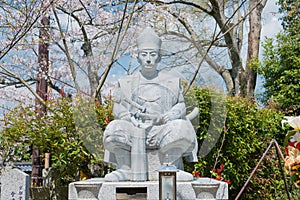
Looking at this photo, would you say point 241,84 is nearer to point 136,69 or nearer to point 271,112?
point 271,112

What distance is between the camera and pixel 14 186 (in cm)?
475

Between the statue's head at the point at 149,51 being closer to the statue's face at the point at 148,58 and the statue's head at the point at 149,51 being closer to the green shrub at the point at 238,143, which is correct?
the statue's face at the point at 148,58

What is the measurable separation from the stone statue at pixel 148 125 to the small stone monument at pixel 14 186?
1.15 meters

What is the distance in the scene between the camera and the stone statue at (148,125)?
4117mm

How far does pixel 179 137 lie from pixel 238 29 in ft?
22.3

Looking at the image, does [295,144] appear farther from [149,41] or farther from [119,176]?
[149,41]

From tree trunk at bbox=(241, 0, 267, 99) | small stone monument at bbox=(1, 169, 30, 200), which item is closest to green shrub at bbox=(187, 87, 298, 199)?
small stone monument at bbox=(1, 169, 30, 200)

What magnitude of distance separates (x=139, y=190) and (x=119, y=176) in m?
0.33

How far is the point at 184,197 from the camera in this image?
3777 millimetres

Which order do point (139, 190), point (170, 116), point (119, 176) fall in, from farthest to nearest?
point (170, 116)
point (119, 176)
point (139, 190)

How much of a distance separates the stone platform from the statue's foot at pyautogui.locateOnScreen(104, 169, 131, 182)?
0.34 ft

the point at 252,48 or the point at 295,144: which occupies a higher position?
the point at 252,48

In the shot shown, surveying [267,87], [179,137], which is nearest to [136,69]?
[179,137]

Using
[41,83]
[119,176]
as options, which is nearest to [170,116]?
[119,176]
